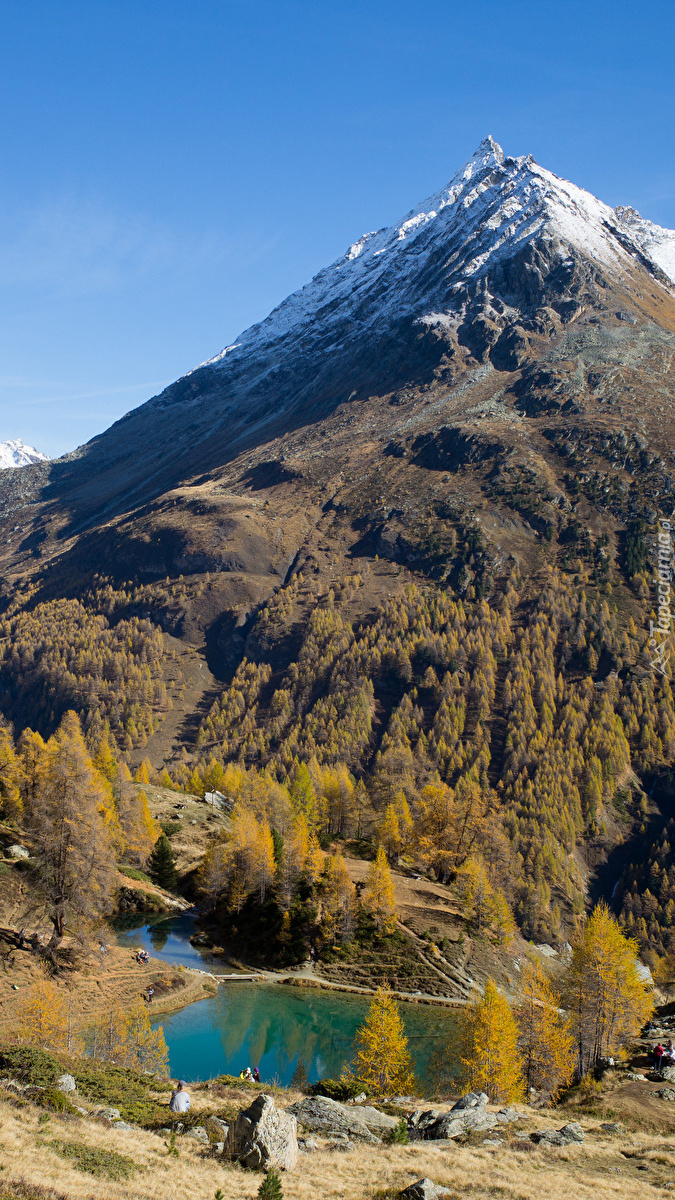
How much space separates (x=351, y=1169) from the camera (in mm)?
27375

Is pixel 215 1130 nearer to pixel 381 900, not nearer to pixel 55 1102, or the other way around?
pixel 55 1102

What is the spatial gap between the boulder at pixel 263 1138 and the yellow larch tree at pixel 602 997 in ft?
106

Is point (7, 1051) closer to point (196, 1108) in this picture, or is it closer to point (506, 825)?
point (196, 1108)

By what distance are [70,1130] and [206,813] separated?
9997 cm

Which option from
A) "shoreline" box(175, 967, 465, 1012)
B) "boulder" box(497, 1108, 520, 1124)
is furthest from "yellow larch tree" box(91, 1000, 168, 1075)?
"shoreline" box(175, 967, 465, 1012)

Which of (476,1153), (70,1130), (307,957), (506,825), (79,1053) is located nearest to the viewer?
(70,1130)

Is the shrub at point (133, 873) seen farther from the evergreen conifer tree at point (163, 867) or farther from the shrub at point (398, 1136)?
the shrub at point (398, 1136)

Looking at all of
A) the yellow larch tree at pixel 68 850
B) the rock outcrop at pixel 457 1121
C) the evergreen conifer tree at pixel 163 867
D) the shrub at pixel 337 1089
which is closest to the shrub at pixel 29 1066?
the shrub at pixel 337 1089

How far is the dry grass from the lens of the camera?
2102cm

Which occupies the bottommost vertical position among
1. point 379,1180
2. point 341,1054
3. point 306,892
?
point 341,1054

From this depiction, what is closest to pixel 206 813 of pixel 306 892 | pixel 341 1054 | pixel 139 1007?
pixel 306 892

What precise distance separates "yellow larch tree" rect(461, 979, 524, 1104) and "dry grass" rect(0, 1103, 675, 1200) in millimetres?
13278

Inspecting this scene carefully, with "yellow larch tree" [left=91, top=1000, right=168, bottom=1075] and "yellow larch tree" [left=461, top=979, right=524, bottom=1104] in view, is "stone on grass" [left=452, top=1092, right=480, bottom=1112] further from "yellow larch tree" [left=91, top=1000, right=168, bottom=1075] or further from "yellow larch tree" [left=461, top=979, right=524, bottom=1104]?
"yellow larch tree" [left=91, top=1000, right=168, bottom=1075]

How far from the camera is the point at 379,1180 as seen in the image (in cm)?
2617
